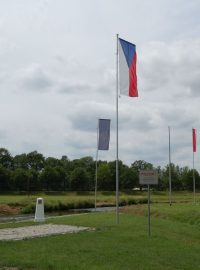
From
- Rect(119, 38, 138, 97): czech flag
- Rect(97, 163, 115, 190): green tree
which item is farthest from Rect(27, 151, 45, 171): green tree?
Rect(119, 38, 138, 97): czech flag

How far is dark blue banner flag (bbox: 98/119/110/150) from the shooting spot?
39.2m

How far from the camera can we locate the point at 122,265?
41.3 ft

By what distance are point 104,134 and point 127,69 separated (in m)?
14.9

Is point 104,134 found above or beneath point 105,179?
above

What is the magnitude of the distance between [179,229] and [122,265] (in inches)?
476

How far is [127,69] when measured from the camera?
25.4m

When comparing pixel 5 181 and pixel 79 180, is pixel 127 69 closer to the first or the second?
pixel 5 181

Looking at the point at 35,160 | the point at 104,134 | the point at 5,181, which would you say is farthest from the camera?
the point at 35,160

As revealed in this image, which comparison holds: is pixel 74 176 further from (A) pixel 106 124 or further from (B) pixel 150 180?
(B) pixel 150 180

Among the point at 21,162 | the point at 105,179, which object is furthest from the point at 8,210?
the point at 21,162

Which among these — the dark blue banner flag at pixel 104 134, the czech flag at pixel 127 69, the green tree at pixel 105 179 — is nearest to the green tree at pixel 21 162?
the green tree at pixel 105 179

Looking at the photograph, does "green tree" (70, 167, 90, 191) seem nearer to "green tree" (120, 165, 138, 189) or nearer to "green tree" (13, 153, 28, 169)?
"green tree" (120, 165, 138, 189)

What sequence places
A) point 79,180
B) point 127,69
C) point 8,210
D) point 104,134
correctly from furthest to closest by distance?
1. point 79,180
2. point 8,210
3. point 104,134
4. point 127,69

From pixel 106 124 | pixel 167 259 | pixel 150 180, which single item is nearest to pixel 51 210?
pixel 106 124
